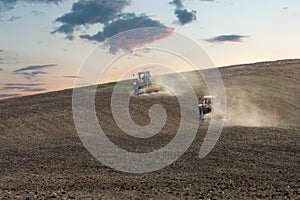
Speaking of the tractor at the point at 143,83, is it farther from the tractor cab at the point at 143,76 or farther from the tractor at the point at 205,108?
the tractor at the point at 205,108

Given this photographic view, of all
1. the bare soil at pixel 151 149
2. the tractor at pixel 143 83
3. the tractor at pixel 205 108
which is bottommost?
the bare soil at pixel 151 149

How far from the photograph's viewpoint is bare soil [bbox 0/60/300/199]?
1617cm

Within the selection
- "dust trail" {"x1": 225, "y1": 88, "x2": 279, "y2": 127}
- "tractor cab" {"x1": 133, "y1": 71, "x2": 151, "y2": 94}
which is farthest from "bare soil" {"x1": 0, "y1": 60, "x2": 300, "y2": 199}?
"tractor cab" {"x1": 133, "y1": 71, "x2": 151, "y2": 94}

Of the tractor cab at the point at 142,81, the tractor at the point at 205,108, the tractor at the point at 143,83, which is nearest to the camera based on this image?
the tractor at the point at 205,108

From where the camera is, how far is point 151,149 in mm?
25422

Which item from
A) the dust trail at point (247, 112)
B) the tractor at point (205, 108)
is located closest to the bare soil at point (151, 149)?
the dust trail at point (247, 112)

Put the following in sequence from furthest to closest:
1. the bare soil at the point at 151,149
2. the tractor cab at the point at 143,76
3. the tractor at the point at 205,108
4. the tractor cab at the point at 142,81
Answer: the tractor cab at the point at 143,76
the tractor cab at the point at 142,81
the tractor at the point at 205,108
the bare soil at the point at 151,149

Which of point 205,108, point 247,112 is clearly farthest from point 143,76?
point 247,112

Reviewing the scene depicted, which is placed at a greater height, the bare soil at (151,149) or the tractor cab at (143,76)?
the tractor cab at (143,76)

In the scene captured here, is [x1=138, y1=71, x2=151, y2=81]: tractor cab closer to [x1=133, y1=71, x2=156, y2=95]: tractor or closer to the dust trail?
[x1=133, y1=71, x2=156, y2=95]: tractor

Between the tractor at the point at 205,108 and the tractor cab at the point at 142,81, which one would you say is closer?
the tractor at the point at 205,108

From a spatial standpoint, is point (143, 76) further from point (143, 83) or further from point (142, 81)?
point (143, 83)

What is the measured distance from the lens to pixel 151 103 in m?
46.2

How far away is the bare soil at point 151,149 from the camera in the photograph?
1617 centimetres
